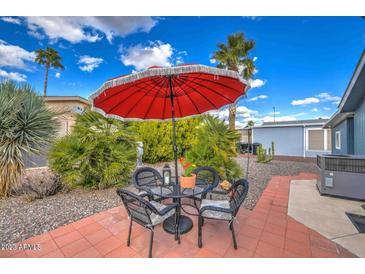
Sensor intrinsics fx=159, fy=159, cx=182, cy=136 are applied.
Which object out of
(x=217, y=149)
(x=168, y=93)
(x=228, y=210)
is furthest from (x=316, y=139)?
(x=168, y=93)

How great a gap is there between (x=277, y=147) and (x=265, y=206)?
1101 cm

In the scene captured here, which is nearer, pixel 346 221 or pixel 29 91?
pixel 346 221

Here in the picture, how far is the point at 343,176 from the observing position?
140 inches

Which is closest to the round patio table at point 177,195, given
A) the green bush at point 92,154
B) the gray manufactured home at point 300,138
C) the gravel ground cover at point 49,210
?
the gravel ground cover at point 49,210

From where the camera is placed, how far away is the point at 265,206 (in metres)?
3.15

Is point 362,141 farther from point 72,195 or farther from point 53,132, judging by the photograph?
point 53,132

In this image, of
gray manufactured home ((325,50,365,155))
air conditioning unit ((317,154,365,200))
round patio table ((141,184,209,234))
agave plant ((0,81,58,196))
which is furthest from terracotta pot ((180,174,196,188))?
gray manufactured home ((325,50,365,155))

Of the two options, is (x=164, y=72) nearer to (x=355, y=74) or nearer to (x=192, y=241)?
(x=192, y=241)

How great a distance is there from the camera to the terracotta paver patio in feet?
6.02

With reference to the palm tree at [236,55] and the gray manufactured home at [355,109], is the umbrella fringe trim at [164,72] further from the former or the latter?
the palm tree at [236,55]

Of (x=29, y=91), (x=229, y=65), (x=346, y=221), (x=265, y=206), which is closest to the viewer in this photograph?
(x=346, y=221)

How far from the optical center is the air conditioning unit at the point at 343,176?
11.2 ft
